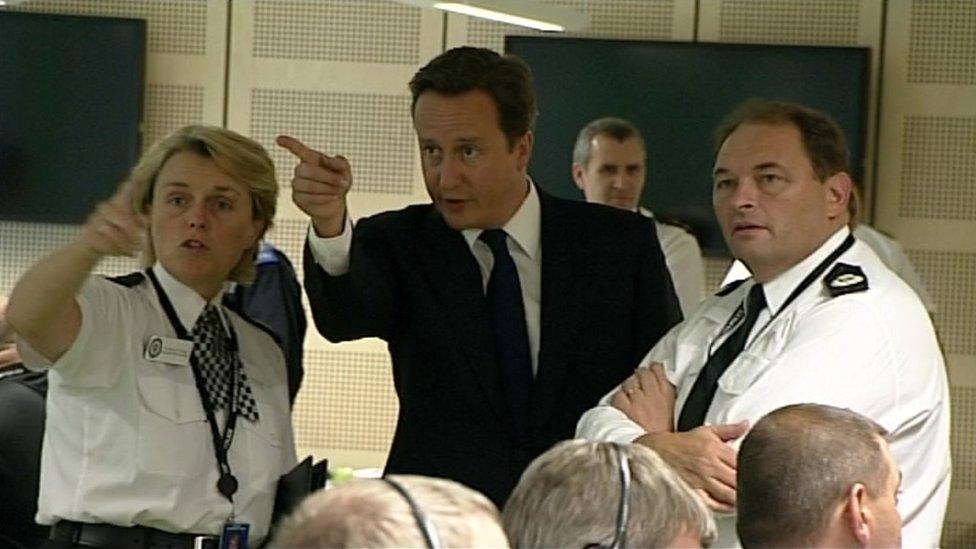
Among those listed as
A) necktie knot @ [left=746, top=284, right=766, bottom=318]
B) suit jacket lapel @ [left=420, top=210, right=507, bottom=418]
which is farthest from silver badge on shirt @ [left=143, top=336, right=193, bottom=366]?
necktie knot @ [left=746, top=284, right=766, bottom=318]

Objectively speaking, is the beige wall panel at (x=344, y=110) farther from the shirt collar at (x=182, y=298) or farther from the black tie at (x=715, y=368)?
the black tie at (x=715, y=368)

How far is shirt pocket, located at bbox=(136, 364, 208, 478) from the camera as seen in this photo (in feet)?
10.8

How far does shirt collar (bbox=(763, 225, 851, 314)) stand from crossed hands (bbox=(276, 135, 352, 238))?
0.82 metres

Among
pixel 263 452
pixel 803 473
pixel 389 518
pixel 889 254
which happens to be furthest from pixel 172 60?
pixel 389 518

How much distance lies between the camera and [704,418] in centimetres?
310

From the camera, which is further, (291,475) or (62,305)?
(291,475)

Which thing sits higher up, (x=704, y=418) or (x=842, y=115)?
(x=842, y=115)

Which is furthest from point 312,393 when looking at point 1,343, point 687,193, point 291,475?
point 291,475

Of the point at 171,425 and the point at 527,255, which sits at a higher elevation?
the point at 527,255

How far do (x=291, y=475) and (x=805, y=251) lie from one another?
3.70 feet

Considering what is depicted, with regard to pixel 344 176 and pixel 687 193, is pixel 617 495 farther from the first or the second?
pixel 687 193

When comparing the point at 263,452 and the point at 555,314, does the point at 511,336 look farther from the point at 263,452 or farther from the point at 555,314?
the point at 263,452

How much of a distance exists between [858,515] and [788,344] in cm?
58

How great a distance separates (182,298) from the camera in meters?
3.50
